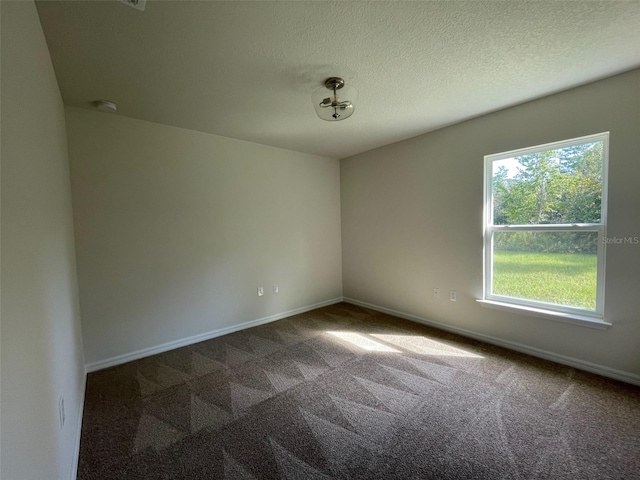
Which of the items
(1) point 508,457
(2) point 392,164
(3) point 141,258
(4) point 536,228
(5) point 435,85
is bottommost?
(1) point 508,457

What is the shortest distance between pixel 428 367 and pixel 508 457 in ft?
3.22

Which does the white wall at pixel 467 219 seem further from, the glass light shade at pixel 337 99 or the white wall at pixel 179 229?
the glass light shade at pixel 337 99

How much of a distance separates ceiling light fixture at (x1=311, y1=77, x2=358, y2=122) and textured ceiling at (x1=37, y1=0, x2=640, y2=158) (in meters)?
0.08

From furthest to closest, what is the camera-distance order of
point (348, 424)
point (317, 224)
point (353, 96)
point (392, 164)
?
point (317, 224), point (392, 164), point (353, 96), point (348, 424)

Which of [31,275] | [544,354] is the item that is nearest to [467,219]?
[544,354]

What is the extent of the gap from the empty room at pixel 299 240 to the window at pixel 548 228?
19mm

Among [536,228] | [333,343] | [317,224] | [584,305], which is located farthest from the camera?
[317,224]

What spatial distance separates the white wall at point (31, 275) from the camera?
34.0 inches

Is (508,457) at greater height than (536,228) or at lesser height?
lesser

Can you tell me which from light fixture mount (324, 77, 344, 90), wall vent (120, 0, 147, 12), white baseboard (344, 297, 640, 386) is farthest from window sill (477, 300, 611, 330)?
wall vent (120, 0, 147, 12)

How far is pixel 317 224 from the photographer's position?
4355 millimetres

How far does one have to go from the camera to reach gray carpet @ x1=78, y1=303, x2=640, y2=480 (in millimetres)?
1531

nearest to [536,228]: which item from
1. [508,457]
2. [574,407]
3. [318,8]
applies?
[574,407]

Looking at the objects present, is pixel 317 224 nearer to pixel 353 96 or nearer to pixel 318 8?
pixel 353 96
